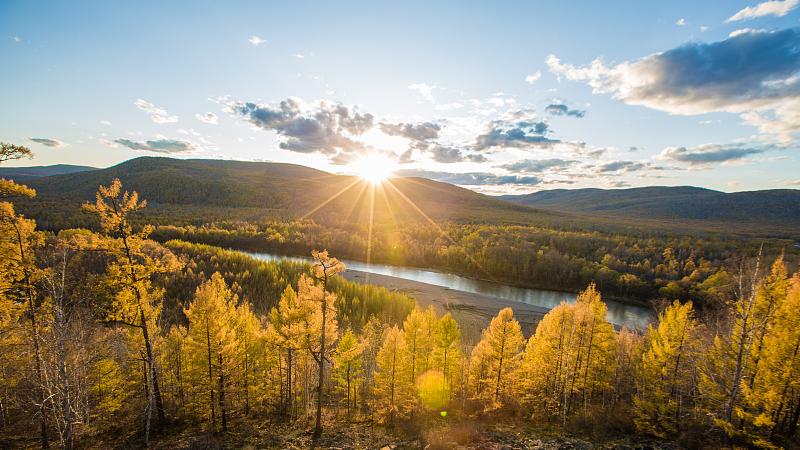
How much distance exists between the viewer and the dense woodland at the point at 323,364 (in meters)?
18.3

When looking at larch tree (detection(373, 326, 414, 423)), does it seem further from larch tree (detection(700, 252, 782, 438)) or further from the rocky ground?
larch tree (detection(700, 252, 782, 438))

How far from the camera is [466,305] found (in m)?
63.9

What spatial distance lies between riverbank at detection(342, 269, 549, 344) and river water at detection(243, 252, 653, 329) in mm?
5968

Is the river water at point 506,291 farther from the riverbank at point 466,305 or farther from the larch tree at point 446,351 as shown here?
the larch tree at point 446,351

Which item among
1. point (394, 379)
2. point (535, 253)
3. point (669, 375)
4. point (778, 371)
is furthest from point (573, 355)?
point (535, 253)

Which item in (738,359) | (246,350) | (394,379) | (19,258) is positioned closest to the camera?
(19,258)

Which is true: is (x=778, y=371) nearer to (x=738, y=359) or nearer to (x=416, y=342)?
(x=738, y=359)

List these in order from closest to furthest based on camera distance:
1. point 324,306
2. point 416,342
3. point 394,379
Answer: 1. point 324,306
2. point 394,379
3. point 416,342

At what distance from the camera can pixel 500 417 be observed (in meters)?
28.4

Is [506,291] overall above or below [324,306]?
below

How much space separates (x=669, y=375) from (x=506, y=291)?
2147 inches

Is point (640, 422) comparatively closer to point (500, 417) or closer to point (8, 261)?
point (500, 417)

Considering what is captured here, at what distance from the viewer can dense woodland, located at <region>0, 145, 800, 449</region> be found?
1831cm

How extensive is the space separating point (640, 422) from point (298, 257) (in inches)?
3774
